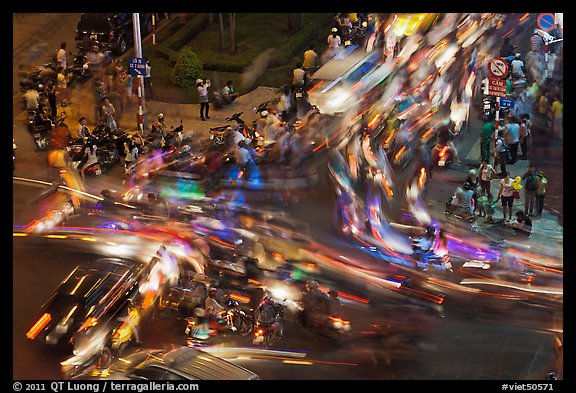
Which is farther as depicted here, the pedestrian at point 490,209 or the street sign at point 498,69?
the street sign at point 498,69

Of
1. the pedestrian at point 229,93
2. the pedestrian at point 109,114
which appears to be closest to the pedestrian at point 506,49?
the pedestrian at point 229,93

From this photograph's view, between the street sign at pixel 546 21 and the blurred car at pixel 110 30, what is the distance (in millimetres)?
9950

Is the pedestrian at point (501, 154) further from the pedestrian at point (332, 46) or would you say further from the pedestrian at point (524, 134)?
the pedestrian at point (332, 46)

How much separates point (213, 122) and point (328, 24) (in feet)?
15.9

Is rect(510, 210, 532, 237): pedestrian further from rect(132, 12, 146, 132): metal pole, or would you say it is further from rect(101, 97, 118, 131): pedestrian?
rect(101, 97, 118, 131): pedestrian

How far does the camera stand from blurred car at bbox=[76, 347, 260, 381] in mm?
23406

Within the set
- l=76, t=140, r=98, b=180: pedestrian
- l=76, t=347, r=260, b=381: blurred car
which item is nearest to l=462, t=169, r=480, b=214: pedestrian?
l=76, t=347, r=260, b=381: blurred car

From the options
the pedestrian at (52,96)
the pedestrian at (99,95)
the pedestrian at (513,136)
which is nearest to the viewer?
the pedestrian at (513,136)

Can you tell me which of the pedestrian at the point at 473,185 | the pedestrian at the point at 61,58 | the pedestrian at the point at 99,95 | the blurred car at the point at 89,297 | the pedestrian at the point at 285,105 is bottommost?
the blurred car at the point at 89,297

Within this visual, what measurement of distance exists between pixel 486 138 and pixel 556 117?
1.82 metres

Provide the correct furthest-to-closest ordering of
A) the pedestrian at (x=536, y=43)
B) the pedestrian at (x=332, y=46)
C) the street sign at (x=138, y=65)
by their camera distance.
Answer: the pedestrian at (x=332, y=46) → the pedestrian at (x=536, y=43) → the street sign at (x=138, y=65)

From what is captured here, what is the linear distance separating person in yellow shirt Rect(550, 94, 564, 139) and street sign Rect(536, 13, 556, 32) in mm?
1762

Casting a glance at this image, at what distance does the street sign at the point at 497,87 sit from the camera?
29.7 m
